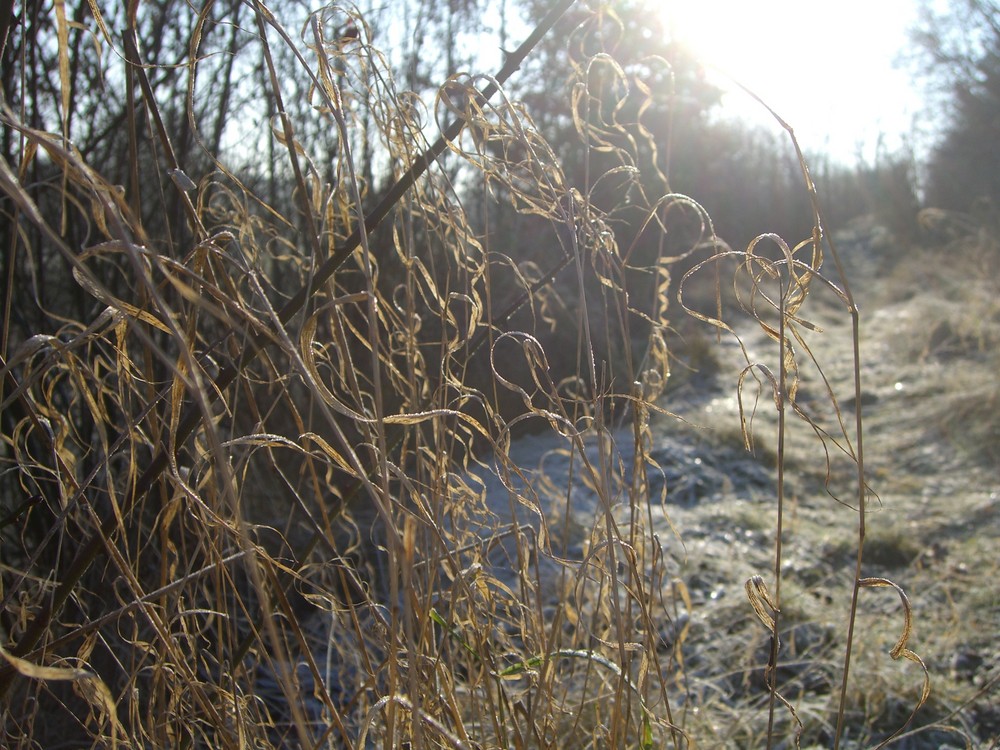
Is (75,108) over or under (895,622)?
over

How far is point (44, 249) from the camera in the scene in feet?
6.96

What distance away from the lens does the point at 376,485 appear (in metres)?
1.13

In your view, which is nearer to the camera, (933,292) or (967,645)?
(967,645)

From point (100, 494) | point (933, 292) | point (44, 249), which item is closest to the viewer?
point (100, 494)

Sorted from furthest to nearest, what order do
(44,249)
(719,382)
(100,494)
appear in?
(719,382)
(44,249)
(100,494)

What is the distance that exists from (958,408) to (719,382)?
183 centimetres

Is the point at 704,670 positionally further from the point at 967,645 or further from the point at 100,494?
the point at 100,494

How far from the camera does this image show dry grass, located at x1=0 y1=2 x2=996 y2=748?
2.49 feet

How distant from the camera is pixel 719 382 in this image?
604 centimetres

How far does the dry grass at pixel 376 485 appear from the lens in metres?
0.76

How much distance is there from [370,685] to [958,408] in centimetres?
430

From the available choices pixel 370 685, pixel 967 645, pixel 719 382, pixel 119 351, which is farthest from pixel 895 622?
pixel 719 382

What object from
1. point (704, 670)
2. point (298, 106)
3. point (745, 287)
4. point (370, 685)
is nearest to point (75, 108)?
point (298, 106)

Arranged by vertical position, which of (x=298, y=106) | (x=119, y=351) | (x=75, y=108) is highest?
(x=298, y=106)
